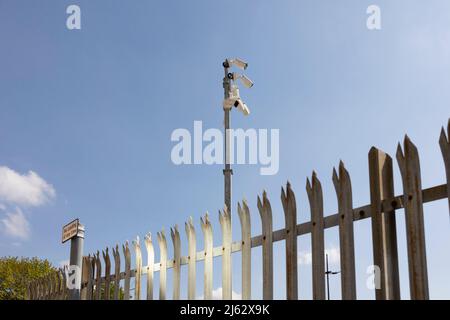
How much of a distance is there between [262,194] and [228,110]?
4.04 meters

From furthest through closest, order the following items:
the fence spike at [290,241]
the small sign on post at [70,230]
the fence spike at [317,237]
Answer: the small sign on post at [70,230] < the fence spike at [290,241] < the fence spike at [317,237]

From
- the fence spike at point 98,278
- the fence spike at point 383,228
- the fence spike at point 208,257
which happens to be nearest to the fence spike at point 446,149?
the fence spike at point 383,228

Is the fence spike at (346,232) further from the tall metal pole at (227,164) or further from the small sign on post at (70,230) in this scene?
the small sign on post at (70,230)

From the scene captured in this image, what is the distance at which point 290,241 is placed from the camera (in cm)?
509

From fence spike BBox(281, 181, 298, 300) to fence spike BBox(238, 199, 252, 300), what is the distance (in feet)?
1.86

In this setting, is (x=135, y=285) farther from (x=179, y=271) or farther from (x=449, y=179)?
(x=449, y=179)

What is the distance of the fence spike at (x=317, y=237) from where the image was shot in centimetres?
472

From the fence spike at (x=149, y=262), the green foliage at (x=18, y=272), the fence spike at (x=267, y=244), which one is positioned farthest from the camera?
the green foliage at (x=18, y=272)

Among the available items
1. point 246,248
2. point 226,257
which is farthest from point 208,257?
point 246,248

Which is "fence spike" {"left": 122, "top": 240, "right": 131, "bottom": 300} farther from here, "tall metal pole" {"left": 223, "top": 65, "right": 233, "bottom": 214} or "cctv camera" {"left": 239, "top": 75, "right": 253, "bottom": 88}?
"cctv camera" {"left": 239, "top": 75, "right": 253, "bottom": 88}

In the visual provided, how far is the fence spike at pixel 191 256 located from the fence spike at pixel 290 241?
1.57 metres

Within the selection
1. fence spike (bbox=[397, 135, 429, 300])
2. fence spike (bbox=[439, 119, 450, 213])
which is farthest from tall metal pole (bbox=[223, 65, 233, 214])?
fence spike (bbox=[439, 119, 450, 213])
